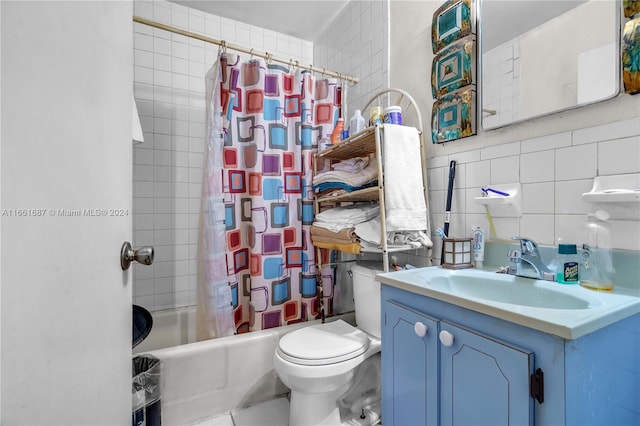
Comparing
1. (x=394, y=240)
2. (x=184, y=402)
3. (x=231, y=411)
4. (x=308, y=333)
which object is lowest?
(x=231, y=411)

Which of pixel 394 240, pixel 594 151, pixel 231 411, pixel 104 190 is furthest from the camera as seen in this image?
pixel 231 411

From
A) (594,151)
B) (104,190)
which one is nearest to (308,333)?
(104,190)

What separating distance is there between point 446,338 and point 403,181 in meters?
0.73

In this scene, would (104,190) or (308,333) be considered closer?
(104,190)

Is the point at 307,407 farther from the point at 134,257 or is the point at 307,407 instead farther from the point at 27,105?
the point at 27,105

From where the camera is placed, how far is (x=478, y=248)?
126 cm

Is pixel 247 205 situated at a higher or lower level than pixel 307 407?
higher

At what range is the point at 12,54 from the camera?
0.33 metres

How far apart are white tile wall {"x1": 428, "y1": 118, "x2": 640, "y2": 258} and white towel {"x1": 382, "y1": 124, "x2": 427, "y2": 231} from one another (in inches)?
7.3

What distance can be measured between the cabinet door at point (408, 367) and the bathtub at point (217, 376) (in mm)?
721

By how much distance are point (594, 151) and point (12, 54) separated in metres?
1.36

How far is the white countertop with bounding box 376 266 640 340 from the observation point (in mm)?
646

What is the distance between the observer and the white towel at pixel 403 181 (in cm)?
137

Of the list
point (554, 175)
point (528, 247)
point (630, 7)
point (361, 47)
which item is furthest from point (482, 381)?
point (361, 47)
